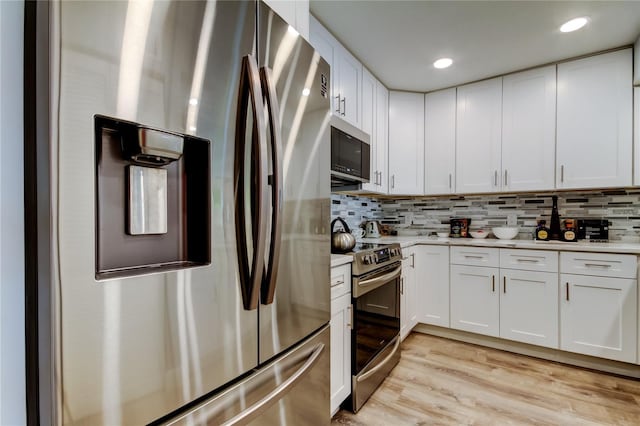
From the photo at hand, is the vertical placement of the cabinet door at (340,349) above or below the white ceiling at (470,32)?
below

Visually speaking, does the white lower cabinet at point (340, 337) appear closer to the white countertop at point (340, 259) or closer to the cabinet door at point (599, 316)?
the white countertop at point (340, 259)

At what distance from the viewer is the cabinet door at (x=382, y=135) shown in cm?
294

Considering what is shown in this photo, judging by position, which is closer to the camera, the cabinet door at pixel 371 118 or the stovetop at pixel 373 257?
the stovetop at pixel 373 257

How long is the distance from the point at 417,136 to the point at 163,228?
3.08m

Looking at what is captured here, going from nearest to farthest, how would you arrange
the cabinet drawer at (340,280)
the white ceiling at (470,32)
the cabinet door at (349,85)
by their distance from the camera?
the cabinet drawer at (340,280) < the white ceiling at (470,32) < the cabinet door at (349,85)

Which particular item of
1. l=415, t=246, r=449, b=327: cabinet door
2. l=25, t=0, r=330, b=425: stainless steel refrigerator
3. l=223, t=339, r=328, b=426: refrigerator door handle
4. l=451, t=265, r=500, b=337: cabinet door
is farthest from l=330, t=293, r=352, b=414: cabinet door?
l=451, t=265, r=500, b=337: cabinet door

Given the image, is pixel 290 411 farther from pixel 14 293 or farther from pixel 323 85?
pixel 323 85

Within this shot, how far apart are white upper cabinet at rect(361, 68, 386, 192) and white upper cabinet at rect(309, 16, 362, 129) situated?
9 cm

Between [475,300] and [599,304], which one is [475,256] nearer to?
[475,300]

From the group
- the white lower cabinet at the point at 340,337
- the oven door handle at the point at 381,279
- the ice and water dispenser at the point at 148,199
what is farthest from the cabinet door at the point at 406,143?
the ice and water dispenser at the point at 148,199

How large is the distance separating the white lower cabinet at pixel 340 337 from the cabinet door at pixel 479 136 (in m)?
1.99

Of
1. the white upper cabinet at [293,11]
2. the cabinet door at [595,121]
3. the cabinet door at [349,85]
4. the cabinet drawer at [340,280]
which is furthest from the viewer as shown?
the cabinet door at [595,121]

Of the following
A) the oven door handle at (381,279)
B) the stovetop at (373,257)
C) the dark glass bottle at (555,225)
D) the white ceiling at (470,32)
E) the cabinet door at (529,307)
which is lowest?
the cabinet door at (529,307)

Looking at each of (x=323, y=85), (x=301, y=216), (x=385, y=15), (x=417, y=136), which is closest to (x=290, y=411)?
(x=301, y=216)
